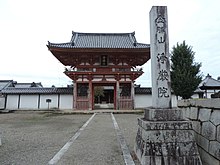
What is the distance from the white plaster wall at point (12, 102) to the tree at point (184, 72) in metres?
16.7

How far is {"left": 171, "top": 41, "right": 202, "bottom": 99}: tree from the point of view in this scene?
17.9m

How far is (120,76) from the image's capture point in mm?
18297

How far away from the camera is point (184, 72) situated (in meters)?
18.1

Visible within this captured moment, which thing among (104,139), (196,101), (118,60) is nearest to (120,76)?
(118,60)

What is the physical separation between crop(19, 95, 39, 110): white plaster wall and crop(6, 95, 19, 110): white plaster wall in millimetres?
618

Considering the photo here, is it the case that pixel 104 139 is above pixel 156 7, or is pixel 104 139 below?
below

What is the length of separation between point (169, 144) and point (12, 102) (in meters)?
21.1

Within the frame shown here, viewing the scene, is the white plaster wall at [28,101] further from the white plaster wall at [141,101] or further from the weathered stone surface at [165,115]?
the weathered stone surface at [165,115]

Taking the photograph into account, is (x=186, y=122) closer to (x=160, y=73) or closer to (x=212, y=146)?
(x=212, y=146)

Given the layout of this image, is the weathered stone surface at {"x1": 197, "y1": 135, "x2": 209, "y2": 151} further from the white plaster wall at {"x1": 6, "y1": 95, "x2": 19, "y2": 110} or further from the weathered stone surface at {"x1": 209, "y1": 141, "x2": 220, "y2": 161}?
the white plaster wall at {"x1": 6, "y1": 95, "x2": 19, "y2": 110}

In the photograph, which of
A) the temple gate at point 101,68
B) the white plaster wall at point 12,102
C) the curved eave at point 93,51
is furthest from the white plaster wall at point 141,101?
the white plaster wall at point 12,102

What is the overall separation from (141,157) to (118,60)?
15.5 m

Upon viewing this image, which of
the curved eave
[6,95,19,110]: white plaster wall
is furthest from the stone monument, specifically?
[6,95,19,110]: white plaster wall

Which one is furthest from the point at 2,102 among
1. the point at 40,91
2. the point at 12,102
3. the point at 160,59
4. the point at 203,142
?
the point at 203,142
